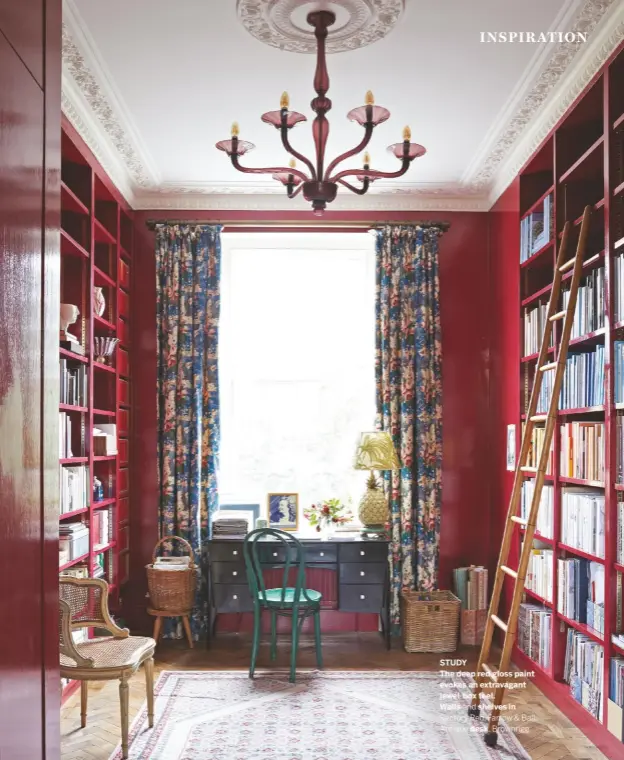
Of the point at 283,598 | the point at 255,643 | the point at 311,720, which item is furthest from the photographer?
the point at 255,643

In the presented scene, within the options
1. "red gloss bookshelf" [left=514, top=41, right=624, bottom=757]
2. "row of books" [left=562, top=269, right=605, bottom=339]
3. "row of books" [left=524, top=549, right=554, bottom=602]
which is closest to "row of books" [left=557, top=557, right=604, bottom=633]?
"red gloss bookshelf" [left=514, top=41, right=624, bottom=757]

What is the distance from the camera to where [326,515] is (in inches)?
215

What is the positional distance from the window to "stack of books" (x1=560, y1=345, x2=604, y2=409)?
212 cm

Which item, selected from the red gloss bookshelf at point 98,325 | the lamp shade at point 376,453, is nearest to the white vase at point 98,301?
the red gloss bookshelf at point 98,325

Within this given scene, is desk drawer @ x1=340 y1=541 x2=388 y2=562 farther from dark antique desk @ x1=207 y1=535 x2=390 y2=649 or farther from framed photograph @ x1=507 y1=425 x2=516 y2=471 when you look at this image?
framed photograph @ x1=507 y1=425 x2=516 y2=471

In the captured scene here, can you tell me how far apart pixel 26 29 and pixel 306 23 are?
2138mm

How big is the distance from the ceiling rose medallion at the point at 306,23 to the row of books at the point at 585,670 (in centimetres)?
300

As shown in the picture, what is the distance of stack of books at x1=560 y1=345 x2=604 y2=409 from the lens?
3553 mm

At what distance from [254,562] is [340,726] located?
116 cm

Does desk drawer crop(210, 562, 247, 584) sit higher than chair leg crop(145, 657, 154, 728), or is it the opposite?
desk drawer crop(210, 562, 247, 584)

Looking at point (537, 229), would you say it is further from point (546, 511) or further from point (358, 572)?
point (358, 572)

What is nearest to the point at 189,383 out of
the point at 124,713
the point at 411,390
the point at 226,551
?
the point at 226,551

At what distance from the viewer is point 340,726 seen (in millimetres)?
3854

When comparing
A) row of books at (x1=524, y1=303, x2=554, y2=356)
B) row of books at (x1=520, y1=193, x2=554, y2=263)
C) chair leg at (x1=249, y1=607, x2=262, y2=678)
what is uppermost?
row of books at (x1=520, y1=193, x2=554, y2=263)
